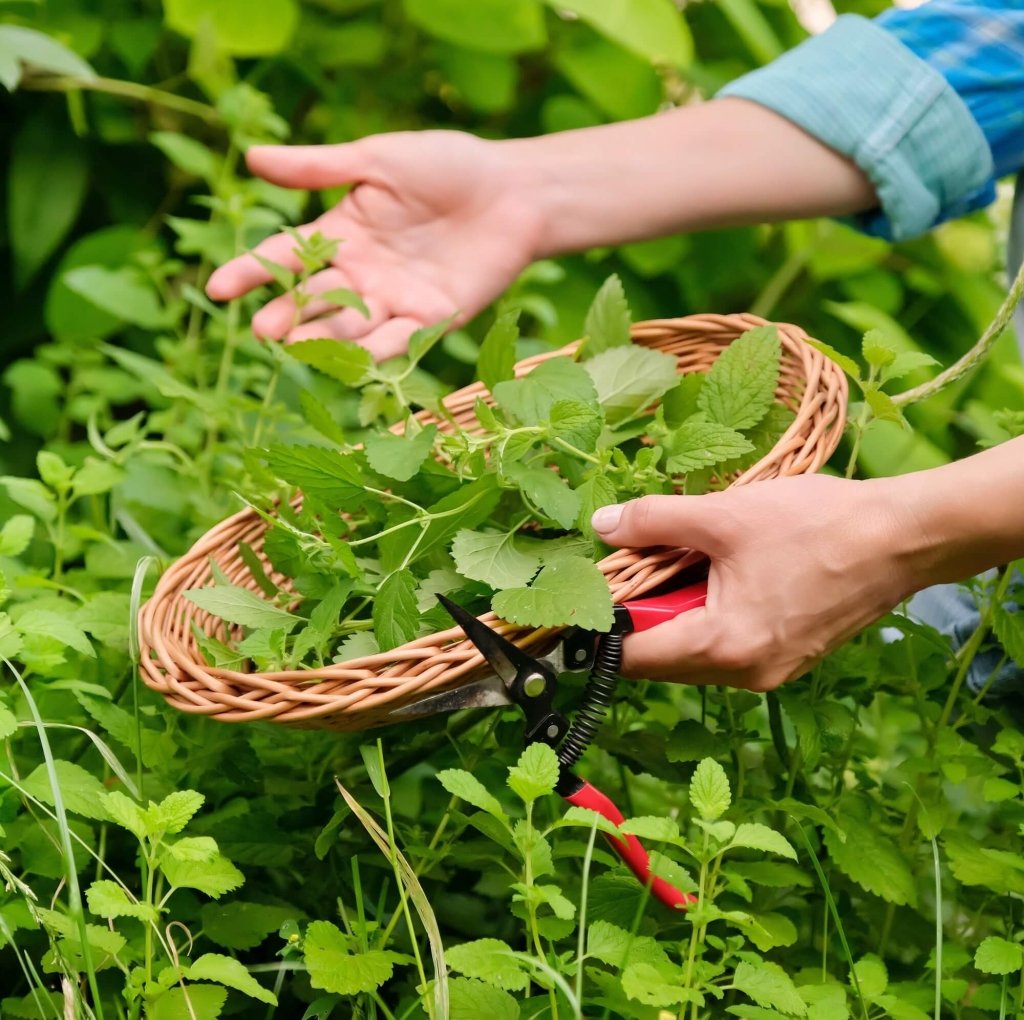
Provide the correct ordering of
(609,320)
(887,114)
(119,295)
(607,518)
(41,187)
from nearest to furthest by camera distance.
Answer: (607,518)
(609,320)
(887,114)
(119,295)
(41,187)

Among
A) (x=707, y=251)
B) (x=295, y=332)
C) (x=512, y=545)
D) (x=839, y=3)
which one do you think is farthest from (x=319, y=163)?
(x=839, y=3)

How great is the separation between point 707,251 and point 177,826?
1.44 m

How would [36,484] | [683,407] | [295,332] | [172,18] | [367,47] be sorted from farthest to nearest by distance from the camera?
[367,47]
[172,18]
[295,332]
[36,484]
[683,407]

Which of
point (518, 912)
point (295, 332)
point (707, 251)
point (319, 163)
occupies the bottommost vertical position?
point (707, 251)

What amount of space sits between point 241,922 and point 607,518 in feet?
1.12

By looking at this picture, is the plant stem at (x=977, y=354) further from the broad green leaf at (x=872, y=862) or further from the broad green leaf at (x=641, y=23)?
the broad green leaf at (x=641, y=23)

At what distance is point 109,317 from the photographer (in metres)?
1.63

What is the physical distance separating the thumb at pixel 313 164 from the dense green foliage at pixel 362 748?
170 mm

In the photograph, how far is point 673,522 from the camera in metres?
0.72

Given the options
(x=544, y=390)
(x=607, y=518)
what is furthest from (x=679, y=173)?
(x=607, y=518)

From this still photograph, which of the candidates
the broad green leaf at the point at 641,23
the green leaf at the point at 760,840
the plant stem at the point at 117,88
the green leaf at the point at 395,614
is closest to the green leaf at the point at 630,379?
the green leaf at the point at 395,614

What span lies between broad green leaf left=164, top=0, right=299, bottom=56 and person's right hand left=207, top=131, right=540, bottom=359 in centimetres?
48

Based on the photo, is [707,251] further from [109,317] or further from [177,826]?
[177,826]

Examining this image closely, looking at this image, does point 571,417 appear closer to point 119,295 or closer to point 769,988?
point 769,988
